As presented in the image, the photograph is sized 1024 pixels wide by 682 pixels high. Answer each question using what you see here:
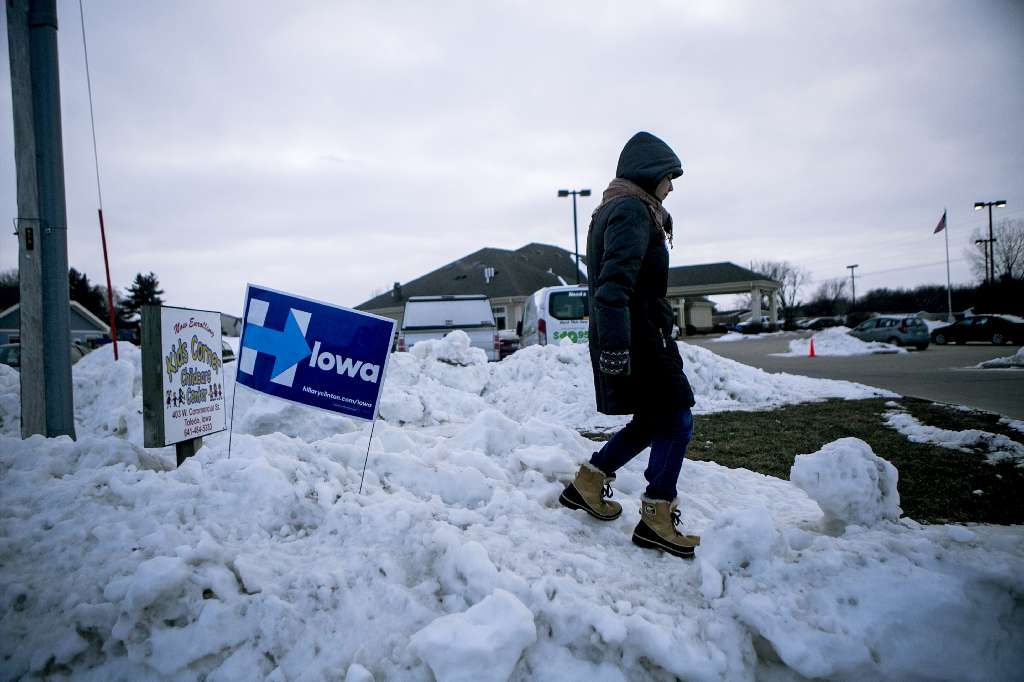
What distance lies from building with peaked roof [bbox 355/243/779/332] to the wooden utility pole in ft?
104

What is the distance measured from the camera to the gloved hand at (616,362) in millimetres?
2684

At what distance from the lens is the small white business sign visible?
3514 millimetres

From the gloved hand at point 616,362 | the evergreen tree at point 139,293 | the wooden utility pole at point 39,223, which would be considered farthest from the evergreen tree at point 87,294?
the gloved hand at point 616,362

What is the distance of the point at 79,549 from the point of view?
7.32ft

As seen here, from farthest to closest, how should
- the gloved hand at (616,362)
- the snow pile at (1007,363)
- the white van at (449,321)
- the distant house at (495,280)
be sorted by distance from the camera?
the distant house at (495,280) < the snow pile at (1007,363) < the white van at (449,321) < the gloved hand at (616,362)

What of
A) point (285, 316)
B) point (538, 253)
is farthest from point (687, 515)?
point (538, 253)

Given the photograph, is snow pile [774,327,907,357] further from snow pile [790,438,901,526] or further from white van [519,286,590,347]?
snow pile [790,438,901,526]

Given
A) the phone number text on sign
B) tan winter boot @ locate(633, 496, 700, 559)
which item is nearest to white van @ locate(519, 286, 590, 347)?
the phone number text on sign

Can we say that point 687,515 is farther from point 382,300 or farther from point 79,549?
point 382,300

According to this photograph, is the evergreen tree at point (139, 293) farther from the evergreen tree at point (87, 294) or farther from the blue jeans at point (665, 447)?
the blue jeans at point (665, 447)

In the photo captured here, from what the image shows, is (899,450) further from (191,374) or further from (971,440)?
(191,374)

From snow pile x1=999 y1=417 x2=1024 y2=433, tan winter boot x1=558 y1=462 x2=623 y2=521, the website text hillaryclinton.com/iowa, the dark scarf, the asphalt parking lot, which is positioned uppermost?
the dark scarf

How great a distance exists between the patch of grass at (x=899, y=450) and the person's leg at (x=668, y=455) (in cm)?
183

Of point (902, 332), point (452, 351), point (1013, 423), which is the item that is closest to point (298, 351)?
point (452, 351)
